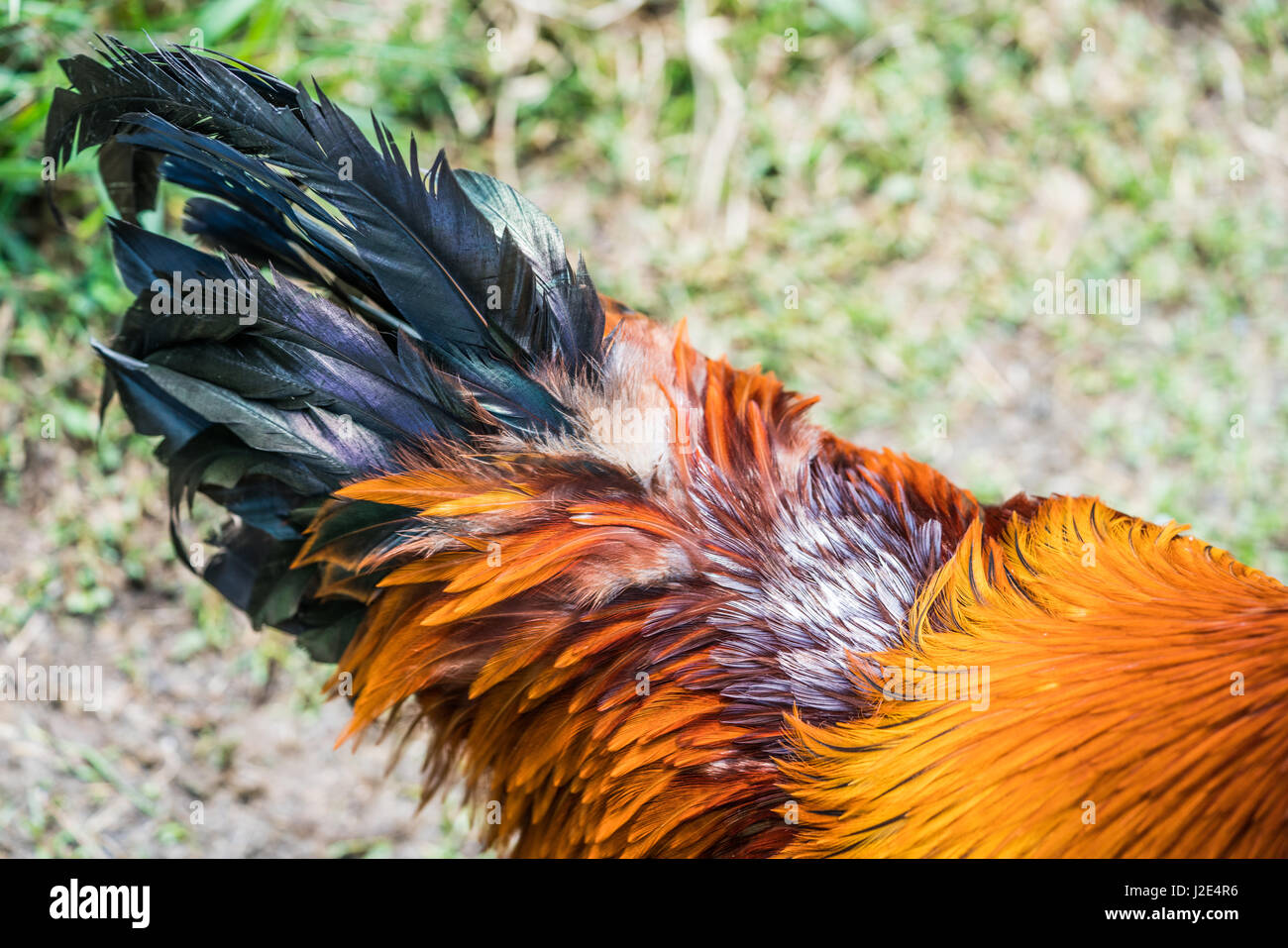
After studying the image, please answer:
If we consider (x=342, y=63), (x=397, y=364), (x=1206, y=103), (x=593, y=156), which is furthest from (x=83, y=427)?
(x=1206, y=103)

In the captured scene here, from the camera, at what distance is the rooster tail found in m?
1.68

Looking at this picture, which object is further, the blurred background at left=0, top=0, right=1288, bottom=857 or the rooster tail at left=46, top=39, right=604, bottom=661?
the blurred background at left=0, top=0, right=1288, bottom=857

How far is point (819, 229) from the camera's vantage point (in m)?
3.77

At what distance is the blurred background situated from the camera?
303cm

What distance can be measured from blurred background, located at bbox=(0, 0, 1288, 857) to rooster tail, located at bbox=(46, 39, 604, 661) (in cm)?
128

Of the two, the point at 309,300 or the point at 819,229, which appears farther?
the point at 819,229

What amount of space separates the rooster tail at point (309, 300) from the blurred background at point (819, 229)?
1285 mm

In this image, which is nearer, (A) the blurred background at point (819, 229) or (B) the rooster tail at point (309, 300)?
(B) the rooster tail at point (309, 300)

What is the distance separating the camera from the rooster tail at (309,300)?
1.68 meters

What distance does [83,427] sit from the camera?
3104 mm

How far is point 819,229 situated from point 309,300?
2490mm

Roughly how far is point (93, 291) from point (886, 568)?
9.35 ft
